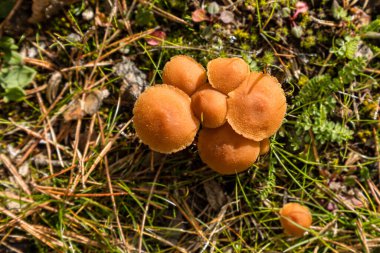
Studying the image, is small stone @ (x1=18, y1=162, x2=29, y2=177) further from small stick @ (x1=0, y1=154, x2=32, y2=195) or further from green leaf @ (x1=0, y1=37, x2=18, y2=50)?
green leaf @ (x1=0, y1=37, x2=18, y2=50)

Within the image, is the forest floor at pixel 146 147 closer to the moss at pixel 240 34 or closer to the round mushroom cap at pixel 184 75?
the moss at pixel 240 34

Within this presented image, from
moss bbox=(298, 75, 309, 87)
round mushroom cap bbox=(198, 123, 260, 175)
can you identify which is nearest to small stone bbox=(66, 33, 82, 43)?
round mushroom cap bbox=(198, 123, 260, 175)

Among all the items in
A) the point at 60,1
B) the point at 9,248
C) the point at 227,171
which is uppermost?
the point at 60,1

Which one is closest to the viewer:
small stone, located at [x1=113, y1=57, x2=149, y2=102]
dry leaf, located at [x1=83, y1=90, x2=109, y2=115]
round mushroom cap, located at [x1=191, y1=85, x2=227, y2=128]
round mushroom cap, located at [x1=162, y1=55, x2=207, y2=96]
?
round mushroom cap, located at [x1=191, y1=85, x2=227, y2=128]

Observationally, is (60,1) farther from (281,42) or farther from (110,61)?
(281,42)

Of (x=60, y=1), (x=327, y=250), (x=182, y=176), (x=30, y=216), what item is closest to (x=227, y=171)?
(x=182, y=176)

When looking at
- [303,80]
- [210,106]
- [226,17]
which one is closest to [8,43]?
[226,17]

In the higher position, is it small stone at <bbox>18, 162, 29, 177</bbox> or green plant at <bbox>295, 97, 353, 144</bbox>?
green plant at <bbox>295, 97, 353, 144</bbox>

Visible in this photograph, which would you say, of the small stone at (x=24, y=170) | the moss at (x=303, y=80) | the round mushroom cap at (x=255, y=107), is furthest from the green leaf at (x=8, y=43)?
the moss at (x=303, y=80)
